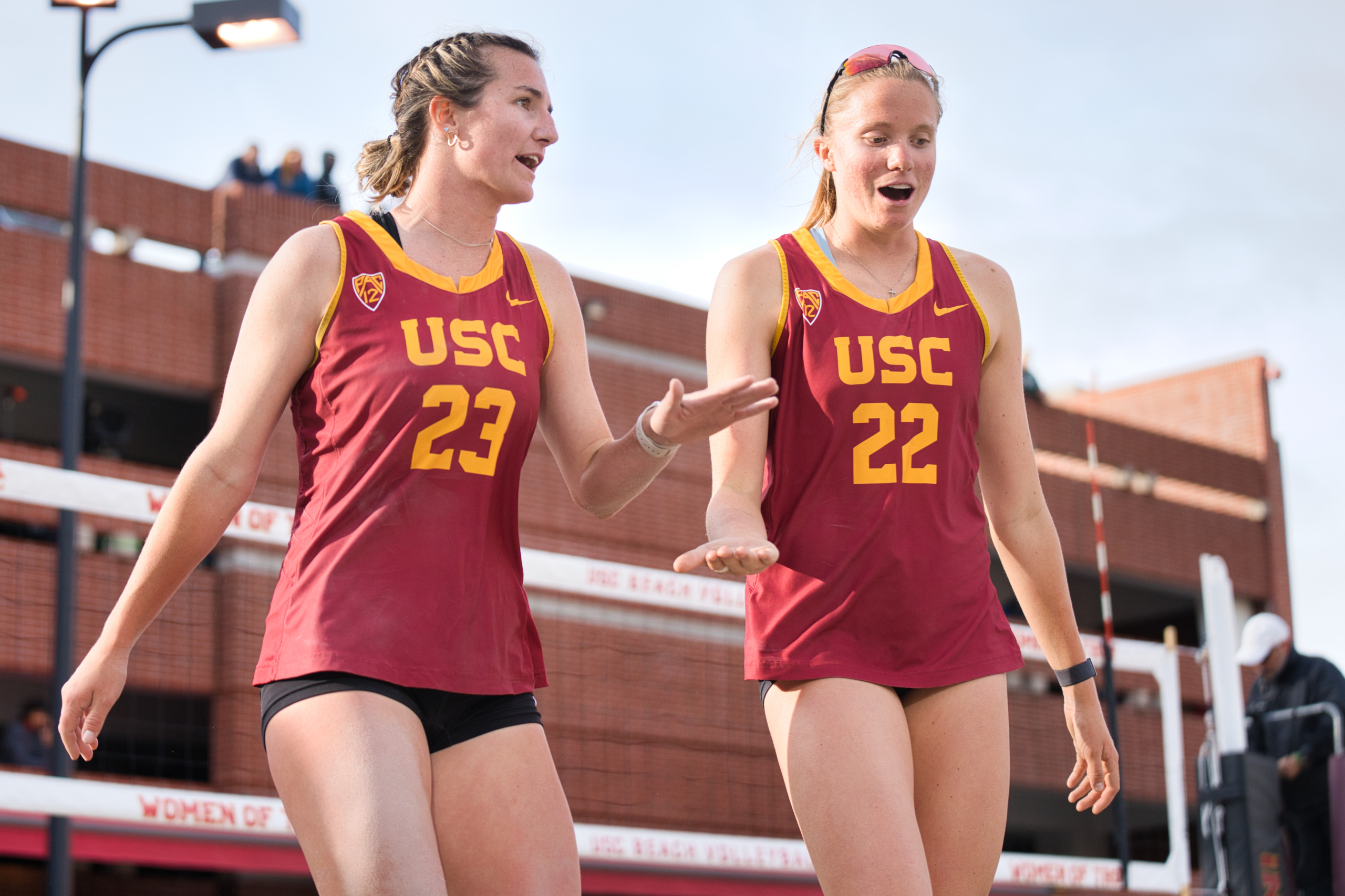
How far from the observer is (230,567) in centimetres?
1847

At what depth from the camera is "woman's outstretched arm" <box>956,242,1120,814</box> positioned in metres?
3.77

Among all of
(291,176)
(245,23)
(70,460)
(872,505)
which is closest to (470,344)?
(872,505)

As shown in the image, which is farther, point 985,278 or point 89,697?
point 985,278

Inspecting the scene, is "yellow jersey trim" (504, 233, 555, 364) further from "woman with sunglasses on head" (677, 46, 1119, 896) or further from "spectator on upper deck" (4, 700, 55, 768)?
"spectator on upper deck" (4, 700, 55, 768)

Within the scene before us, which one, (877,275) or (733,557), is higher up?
(877,275)

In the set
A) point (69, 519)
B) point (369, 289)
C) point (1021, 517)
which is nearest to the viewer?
point (369, 289)

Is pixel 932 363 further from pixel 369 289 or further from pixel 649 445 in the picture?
pixel 369 289

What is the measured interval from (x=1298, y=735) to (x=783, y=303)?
6936mm

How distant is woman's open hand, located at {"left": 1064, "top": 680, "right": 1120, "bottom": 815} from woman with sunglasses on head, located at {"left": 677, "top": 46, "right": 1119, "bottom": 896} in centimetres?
5

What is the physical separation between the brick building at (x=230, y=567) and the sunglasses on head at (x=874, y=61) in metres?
11.6

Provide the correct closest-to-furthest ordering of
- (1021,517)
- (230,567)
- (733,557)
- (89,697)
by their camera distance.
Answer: (733,557) → (89,697) → (1021,517) → (230,567)

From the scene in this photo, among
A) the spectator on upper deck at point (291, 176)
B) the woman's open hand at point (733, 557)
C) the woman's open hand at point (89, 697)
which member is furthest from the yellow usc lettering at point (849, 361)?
the spectator on upper deck at point (291, 176)

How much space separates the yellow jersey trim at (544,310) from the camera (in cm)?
348

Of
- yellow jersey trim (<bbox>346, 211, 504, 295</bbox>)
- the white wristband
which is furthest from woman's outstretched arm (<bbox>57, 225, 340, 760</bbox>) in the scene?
the white wristband
